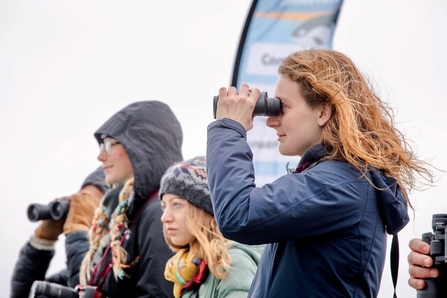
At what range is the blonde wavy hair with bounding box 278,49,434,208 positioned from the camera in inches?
84.8

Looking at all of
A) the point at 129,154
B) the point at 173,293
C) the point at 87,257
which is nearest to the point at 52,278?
the point at 87,257

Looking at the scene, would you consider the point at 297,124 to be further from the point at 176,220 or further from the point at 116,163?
the point at 116,163

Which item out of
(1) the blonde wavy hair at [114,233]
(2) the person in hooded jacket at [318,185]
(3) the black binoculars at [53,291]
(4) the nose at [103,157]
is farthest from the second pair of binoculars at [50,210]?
(2) the person in hooded jacket at [318,185]

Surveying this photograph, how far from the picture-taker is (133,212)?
4.16 metres

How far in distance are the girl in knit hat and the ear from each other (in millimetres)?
1121

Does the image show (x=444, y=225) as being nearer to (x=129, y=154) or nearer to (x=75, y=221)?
(x=129, y=154)

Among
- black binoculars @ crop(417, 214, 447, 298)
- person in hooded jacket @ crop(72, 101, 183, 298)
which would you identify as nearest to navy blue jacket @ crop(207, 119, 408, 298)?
black binoculars @ crop(417, 214, 447, 298)

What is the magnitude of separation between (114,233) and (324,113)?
2.18 meters

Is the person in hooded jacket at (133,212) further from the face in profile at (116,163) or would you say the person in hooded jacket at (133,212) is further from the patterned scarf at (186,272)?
the patterned scarf at (186,272)

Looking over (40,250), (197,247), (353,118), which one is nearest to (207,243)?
(197,247)

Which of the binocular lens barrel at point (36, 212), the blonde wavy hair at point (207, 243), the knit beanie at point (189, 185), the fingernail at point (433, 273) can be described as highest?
the fingernail at point (433, 273)

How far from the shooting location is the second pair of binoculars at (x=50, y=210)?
4.86 meters

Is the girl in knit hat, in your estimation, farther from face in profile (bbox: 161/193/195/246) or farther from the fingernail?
the fingernail

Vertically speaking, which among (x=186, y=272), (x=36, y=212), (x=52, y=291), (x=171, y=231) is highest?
(x=171, y=231)
